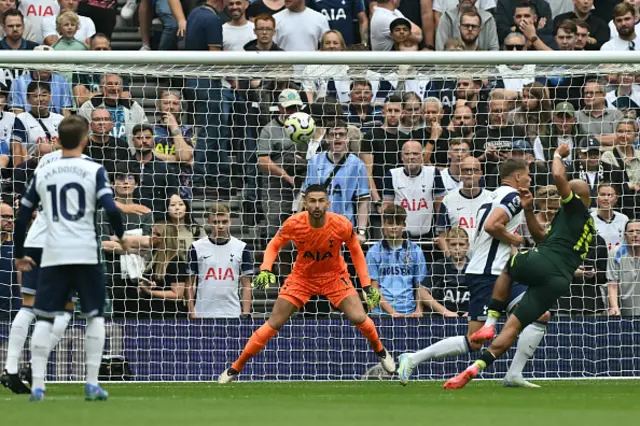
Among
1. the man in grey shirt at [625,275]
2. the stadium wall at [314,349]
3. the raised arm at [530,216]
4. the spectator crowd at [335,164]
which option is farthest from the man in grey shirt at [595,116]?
the raised arm at [530,216]

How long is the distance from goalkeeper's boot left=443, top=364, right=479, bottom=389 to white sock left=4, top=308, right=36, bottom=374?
381cm

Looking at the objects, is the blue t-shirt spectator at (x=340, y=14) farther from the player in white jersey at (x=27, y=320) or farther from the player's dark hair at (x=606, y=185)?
the player in white jersey at (x=27, y=320)

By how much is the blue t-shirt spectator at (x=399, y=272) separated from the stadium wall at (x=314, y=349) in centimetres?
30

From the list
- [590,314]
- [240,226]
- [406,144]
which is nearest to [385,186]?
[406,144]

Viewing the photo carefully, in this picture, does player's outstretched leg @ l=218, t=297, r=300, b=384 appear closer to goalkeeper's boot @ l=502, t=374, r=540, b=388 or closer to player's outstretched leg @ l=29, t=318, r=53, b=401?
goalkeeper's boot @ l=502, t=374, r=540, b=388

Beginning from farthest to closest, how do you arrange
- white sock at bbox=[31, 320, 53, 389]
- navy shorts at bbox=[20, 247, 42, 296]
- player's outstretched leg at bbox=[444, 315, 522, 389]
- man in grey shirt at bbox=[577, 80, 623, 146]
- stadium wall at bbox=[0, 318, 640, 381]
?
man in grey shirt at bbox=[577, 80, 623, 146]
stadium wall at bbox=[0, 318, 640, 381]
navy shorts at bbox=[20, 247, 42, 296]
player's outstretched leg at bbox=[444, 315, 522, 389]
white sock at bbox=[31, 320, 53, 389]

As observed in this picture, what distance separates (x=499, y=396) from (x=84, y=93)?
6378 millimetres

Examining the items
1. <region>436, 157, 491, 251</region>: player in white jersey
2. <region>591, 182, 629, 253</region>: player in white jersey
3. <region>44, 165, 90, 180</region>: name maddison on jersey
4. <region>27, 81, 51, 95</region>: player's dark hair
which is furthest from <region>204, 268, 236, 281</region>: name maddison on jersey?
<region>44, 165, 90, 180</region>: name maddison on jersey

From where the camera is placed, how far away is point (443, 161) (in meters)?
15.2

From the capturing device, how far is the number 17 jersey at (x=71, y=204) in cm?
974

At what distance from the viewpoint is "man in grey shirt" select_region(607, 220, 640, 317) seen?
14.8m

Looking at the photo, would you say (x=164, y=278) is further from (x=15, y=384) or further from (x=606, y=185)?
(x=606, y=185)

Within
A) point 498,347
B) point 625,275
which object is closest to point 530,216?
point 498,347

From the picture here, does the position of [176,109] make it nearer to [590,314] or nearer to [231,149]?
[231,149]
